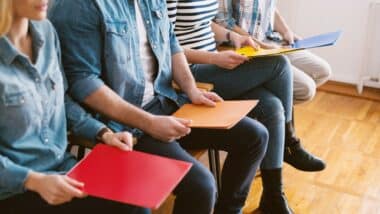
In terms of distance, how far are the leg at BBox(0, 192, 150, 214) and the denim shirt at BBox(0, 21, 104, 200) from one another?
0.09 ft

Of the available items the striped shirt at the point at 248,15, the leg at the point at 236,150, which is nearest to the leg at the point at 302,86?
the striped shirt at the point at 248,15

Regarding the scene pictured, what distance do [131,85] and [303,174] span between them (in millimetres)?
1051

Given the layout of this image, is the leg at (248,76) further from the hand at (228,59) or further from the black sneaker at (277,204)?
the black sneaker at (277,204)

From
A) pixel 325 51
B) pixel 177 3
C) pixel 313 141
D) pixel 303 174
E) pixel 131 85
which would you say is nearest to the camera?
pixel 131 85

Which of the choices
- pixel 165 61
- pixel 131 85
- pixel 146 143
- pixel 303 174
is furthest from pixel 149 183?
pixel 303 174

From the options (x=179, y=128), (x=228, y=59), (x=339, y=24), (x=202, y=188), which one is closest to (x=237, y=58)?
(x=228, y=59)

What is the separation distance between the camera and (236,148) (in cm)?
162

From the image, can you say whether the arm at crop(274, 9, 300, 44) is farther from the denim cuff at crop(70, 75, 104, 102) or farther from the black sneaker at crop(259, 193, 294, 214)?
the denim cuff at crop(70, 75, 104, 102)

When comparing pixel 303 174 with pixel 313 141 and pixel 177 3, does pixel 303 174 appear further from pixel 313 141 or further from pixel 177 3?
pixel 177 3

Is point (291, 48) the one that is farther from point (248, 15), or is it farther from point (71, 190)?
point (71, 190)

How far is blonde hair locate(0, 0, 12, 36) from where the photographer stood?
1109 millimetres

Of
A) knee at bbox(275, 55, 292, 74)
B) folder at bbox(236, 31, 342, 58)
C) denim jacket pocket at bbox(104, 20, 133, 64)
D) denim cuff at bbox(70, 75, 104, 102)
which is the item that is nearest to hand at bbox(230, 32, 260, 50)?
folder at bbox(236, 31, 342, 58)

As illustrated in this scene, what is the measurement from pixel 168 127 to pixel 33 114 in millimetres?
376

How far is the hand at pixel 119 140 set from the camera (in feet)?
4.26
